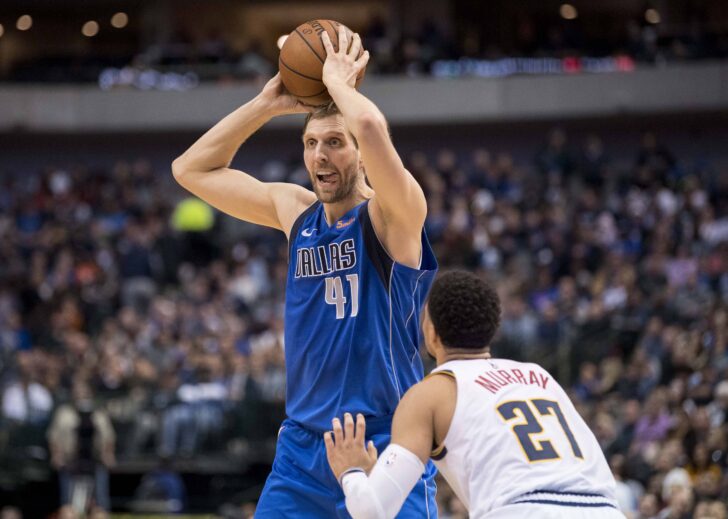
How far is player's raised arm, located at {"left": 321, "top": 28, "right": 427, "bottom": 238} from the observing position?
4.73 meters

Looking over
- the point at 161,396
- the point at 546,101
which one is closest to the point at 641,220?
the point at 546,101

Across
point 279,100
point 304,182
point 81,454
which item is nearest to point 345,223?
point 279,100

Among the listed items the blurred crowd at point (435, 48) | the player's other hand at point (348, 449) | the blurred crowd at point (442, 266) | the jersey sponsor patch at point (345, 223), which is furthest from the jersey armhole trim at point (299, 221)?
the blurred crowd at point (435, 48)

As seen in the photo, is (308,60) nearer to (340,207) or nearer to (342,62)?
(342,62)

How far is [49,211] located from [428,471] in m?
20.9

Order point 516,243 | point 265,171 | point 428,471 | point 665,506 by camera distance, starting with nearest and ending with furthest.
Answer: point 428,471 → point 665,506 → point 516,243 → point 265,171

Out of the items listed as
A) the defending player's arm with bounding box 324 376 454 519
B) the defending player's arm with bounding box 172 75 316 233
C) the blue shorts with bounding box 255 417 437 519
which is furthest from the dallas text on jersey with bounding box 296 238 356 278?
Answer: the defending player's arm with bounding box 324 376 454 519

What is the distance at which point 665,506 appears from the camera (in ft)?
36.9

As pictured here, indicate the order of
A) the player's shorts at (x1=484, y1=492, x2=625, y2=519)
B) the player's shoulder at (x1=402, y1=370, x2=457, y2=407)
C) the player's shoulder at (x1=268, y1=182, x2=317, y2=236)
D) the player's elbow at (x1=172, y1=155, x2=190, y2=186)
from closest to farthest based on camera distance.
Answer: the player's shorts at (x1=484, y1=492, x2=625, y2=519)
the player's shoulder at (x1=402, y1=370, x2=457, y2=407)
the player's shoulder at (x1=268, y1=182, x2=317, y2=236)
the player's elbow at (x1=172, y1=155, x2=190, y2=186)

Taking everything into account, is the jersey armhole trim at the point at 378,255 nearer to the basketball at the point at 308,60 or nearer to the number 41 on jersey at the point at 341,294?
the number 41 on jersey at the point at 341,294

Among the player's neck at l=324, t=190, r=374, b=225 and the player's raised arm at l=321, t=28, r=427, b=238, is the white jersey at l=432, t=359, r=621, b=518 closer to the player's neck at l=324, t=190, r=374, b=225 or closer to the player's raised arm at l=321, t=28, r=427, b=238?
the player's raised arm at l=321, t=28, r=427, b=238

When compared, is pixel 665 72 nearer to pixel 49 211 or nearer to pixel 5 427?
pixel 49 211

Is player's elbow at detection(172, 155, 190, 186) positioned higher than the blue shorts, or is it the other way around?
player's elbow at detection(172, 155, 190, 186)

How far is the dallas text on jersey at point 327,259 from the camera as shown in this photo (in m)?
5.06
